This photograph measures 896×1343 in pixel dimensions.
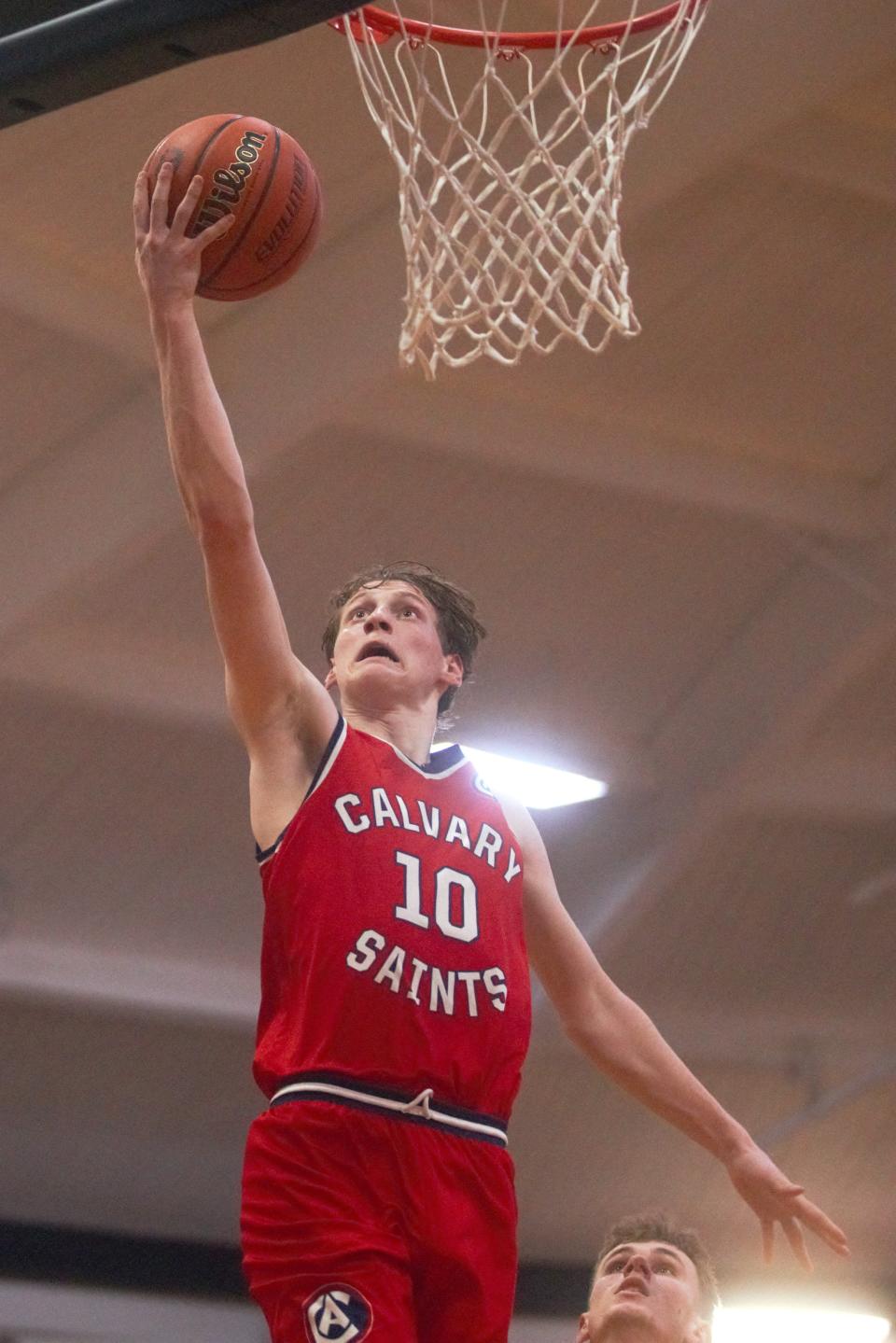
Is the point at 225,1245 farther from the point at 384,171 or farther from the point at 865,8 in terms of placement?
the point at 865,8

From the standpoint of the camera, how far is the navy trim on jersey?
3.37m

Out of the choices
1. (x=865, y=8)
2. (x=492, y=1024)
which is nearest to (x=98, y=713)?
(x=865, y=8)

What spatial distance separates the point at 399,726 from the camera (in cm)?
373

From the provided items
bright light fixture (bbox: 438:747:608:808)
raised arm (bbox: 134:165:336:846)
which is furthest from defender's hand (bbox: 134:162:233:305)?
bright light fixture (bbox: 438:747:608:808)

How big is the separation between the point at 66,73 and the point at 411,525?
6.51 meters

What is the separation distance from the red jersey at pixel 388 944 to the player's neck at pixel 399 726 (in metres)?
0.17

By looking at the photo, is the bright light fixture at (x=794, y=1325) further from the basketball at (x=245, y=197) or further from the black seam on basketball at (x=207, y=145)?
the black seam on basketball at (x=207, y=145)

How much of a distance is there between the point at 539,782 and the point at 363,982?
26.3 feet

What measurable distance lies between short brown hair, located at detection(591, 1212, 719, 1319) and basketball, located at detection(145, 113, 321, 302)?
233cm

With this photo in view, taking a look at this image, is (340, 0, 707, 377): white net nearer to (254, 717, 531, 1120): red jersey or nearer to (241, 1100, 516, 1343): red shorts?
(254, 717, 531, 1120): red jersey

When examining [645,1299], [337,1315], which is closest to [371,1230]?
[337,1315]

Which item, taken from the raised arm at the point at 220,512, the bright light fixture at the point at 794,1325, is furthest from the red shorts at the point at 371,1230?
the bright light fixture at the point at 794,1325

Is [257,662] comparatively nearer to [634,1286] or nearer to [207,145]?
[207,145]

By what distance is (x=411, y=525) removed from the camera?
31.7 ft
